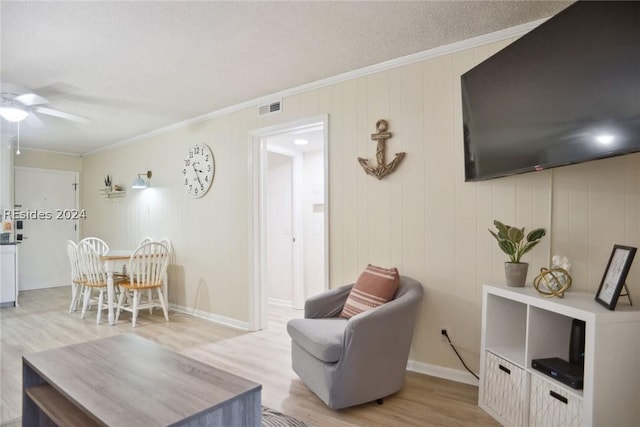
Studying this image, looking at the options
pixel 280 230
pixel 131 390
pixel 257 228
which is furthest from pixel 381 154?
pixel 280 230

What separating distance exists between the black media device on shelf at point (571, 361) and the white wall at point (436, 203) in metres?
0.45

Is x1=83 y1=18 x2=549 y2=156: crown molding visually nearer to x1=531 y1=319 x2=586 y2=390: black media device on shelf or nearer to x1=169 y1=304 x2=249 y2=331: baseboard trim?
x1=531 y1=319 x2=586 y2=390: black media device on shelf

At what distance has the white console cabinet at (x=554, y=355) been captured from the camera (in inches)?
61.8

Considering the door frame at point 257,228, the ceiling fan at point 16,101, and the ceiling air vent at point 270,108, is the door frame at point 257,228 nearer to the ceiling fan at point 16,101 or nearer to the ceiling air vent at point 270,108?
the ceiling air vent at point 270,108

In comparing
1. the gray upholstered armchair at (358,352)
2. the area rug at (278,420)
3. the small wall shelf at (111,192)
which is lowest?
the area rug at (278,420)

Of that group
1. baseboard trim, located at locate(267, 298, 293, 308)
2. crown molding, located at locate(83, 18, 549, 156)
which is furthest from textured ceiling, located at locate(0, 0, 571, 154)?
baseboard trim, located at locate(267, 298, 293, 308)

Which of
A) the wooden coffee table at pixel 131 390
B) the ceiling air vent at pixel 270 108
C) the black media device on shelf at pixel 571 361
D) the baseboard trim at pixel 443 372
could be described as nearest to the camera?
the wooden coffee table at pixel 131 390

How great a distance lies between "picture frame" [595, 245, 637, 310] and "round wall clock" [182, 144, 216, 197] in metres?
3.73

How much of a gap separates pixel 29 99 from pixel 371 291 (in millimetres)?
3286

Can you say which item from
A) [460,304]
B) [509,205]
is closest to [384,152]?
[509,205]

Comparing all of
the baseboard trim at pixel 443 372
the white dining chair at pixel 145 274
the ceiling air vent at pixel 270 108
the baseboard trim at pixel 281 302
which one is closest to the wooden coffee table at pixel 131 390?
the baseboard trim at pixel 443 372

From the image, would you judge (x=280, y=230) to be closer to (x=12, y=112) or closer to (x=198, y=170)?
(x=198, y=170)

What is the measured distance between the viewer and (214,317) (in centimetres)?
429

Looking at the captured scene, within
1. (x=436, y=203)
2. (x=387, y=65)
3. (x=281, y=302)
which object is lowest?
(x=281, y=302)
